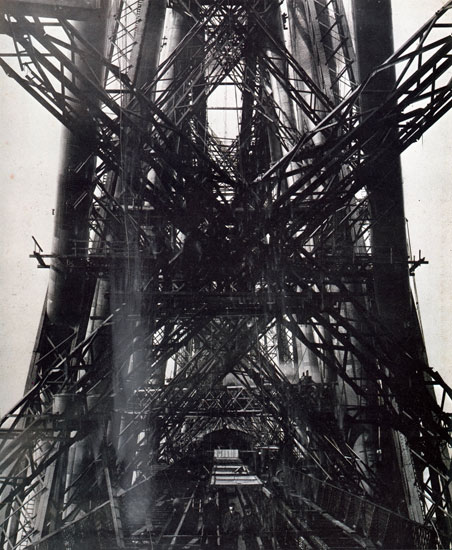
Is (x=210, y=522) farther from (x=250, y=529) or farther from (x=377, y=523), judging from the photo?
(x=377, y=523)

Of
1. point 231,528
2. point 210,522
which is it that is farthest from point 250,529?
point 210,522

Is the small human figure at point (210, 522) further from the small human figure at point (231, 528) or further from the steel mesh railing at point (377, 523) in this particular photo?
the steel mesh railing at point (377, 523)

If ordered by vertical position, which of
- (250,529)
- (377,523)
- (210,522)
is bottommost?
(210,522)

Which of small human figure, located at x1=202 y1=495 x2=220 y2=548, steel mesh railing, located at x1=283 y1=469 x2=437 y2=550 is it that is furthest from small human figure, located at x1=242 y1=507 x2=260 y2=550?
steel mesh railing, located at x1=283 y1=469 x2=437 y2=550

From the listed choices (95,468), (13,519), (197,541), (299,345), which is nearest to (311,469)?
(299,345)

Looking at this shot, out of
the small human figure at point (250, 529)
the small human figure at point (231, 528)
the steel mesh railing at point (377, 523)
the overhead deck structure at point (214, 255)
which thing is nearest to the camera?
the overhead deck structure at point (214, 255)

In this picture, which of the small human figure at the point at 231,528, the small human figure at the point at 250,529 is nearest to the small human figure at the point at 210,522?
the small human figure at the point at 231,528
